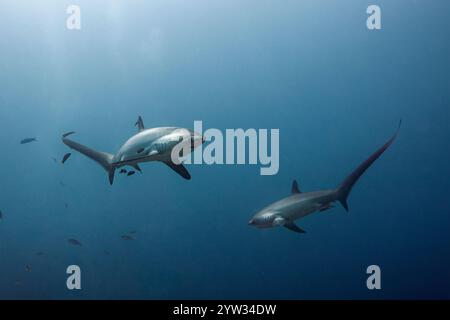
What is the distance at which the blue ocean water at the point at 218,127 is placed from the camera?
2.78 metres

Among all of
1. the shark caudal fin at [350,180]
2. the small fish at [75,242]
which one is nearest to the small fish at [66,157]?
the small fish at [75,242]

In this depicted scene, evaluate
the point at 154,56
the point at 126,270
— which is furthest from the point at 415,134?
the point at 126,270

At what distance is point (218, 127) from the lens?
2811 millimetres

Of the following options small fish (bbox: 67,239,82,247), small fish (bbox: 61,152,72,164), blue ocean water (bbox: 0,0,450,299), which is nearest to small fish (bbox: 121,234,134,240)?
blue ocean water (bbox: 0,0,450,299)

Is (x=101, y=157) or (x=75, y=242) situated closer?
(x=101, y=157)

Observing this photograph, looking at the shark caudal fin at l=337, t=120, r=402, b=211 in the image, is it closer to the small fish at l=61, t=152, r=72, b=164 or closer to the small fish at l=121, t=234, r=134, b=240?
the small fish at l=121, t=234, r=134, b=240

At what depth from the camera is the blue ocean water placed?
2.78 m

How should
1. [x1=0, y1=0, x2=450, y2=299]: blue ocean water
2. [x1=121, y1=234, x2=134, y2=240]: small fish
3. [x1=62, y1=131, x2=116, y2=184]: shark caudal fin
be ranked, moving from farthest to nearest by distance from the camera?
[x1=121, y1=234, x2=134, y2=240]: small fish, [x1=0, y1=0, x2=450, y2=299]: blue ocean water, [x1=62, y1=131, x2=116, y2=184]: shark caudal fin

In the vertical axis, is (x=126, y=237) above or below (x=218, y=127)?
below

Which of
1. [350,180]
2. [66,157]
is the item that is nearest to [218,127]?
[350,180]

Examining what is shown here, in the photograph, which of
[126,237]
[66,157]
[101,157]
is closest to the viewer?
[101,157]

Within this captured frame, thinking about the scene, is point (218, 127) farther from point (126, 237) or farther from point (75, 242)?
point (75, 242)

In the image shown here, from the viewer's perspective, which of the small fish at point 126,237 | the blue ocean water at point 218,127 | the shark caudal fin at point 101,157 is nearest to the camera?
the shark caudal fin at point 101,157

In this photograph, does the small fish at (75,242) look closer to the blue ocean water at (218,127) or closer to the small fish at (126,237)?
the blue ocean water at (218,127)
